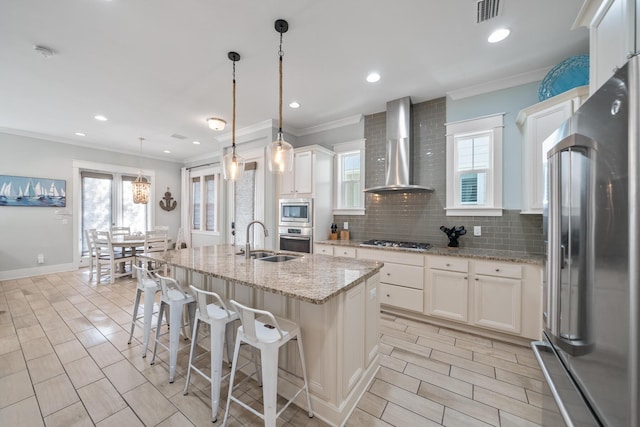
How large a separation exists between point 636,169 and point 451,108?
9.86 ft

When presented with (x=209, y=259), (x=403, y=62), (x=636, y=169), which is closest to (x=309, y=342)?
(x=209, y=259)

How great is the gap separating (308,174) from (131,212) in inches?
210

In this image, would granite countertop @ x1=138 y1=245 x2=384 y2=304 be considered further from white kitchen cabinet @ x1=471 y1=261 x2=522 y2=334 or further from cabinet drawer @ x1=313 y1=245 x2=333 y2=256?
white kitchen cabinet @ x1=471 y1=261 x2=522 y2=334

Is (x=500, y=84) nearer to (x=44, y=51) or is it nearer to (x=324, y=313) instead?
(x=324, y=313)

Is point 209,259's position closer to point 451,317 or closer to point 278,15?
point 278,15

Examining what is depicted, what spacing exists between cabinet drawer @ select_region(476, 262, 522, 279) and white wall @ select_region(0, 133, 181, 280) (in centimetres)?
758

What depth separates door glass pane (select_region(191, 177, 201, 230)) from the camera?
6.92 m

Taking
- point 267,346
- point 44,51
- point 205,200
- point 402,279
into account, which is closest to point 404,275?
point 402,279

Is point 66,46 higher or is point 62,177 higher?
point 66,46

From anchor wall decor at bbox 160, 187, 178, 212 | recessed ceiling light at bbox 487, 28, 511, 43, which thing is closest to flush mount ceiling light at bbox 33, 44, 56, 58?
recessed ceiling light at bbox 487, 28, 511, 43

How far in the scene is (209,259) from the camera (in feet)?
7.25

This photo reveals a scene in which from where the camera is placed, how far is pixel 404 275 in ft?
9.83

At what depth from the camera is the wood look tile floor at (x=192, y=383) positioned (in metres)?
1.60

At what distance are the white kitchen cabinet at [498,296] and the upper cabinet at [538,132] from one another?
2.20ft
